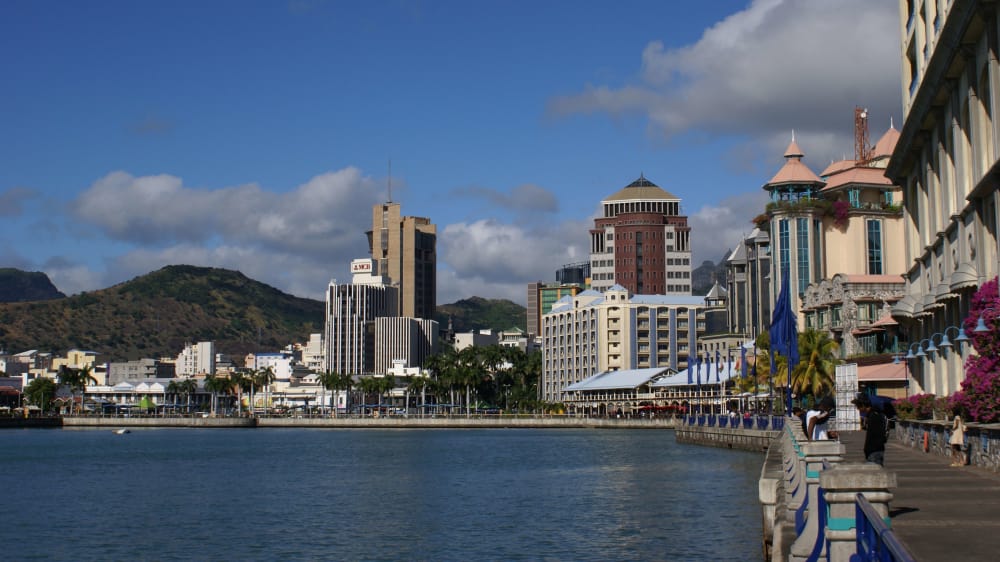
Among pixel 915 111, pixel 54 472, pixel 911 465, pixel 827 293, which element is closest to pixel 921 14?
pixel 915 111

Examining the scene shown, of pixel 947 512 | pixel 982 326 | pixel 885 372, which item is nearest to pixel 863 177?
pixel 885 372

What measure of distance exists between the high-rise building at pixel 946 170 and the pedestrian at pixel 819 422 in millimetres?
11316

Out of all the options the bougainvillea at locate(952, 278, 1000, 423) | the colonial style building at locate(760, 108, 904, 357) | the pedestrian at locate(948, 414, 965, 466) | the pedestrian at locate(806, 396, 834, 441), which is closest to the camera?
the pedestrian at locate(806, 396, 834, 441)

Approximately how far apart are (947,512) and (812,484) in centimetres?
359

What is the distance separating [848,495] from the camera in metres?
11.8

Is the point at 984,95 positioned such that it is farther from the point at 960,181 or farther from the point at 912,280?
the point at 912,280

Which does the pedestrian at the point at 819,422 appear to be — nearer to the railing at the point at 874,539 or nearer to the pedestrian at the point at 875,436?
the pedestrian at the point at 875,436

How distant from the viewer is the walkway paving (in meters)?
14.6

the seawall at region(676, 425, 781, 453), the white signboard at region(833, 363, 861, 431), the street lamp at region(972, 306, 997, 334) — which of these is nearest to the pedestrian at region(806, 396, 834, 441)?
the street lamp at region(972, 306, 997, 334)

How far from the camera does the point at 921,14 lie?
1940 inches

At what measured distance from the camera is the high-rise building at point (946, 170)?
37375mm

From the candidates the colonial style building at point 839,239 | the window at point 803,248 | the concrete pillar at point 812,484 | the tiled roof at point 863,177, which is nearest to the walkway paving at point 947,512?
the concrete pillar at point 812,484

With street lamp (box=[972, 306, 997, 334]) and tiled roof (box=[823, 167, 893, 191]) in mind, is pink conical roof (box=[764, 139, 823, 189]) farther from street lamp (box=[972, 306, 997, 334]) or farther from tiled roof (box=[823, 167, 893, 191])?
street lamp (box=[972, 306, 997, 334])

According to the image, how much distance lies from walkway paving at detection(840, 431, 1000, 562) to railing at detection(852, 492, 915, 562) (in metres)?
2.54
